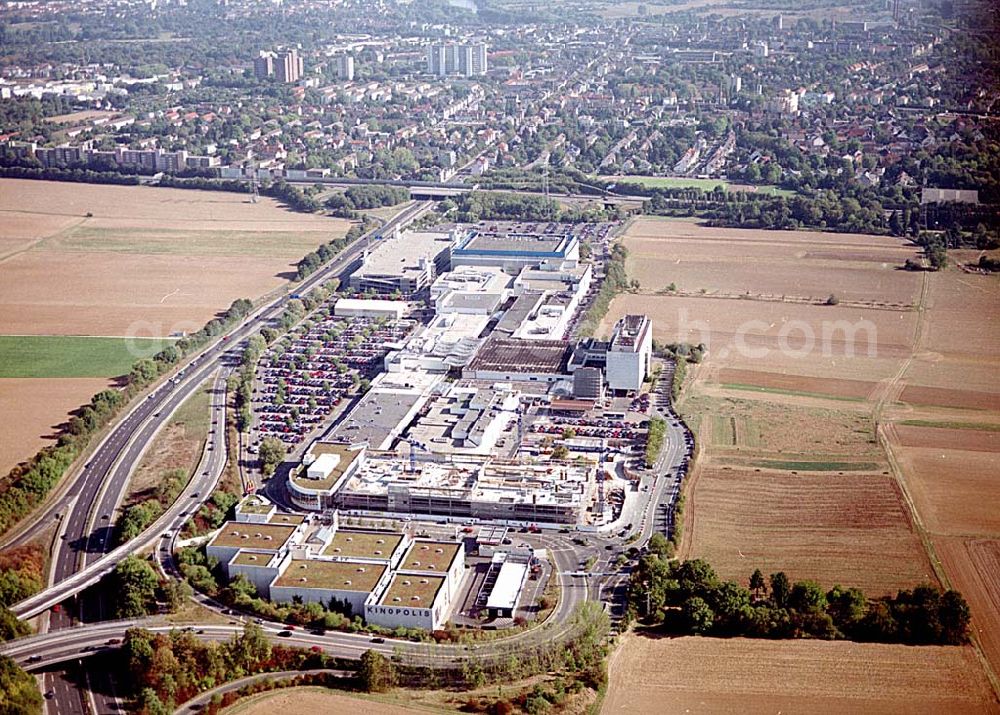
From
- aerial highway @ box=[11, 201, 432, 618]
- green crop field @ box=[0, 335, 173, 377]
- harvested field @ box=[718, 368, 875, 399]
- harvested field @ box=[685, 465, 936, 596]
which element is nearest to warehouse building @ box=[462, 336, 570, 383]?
harvested field @ box=[718, 368, 875, 399]

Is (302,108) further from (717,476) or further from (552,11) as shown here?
(717,476)

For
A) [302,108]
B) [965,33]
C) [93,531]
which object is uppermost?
[965,33]

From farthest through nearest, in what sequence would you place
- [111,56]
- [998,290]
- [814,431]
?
[111,56] < [998,290] < [814,431]

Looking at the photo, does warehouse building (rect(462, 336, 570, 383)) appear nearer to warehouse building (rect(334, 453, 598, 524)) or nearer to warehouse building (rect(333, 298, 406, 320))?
warehouse building (rect(333, 298, 406, 320))

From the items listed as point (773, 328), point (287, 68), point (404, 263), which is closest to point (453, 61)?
point (287, 68)

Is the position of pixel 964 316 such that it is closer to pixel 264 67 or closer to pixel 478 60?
pixel 478 60

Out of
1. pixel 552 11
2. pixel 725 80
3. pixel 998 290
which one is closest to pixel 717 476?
pixel 998 290

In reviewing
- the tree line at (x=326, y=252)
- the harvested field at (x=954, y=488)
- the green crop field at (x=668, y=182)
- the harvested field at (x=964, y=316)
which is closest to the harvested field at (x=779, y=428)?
the harvested field at (x=954, y=488)
